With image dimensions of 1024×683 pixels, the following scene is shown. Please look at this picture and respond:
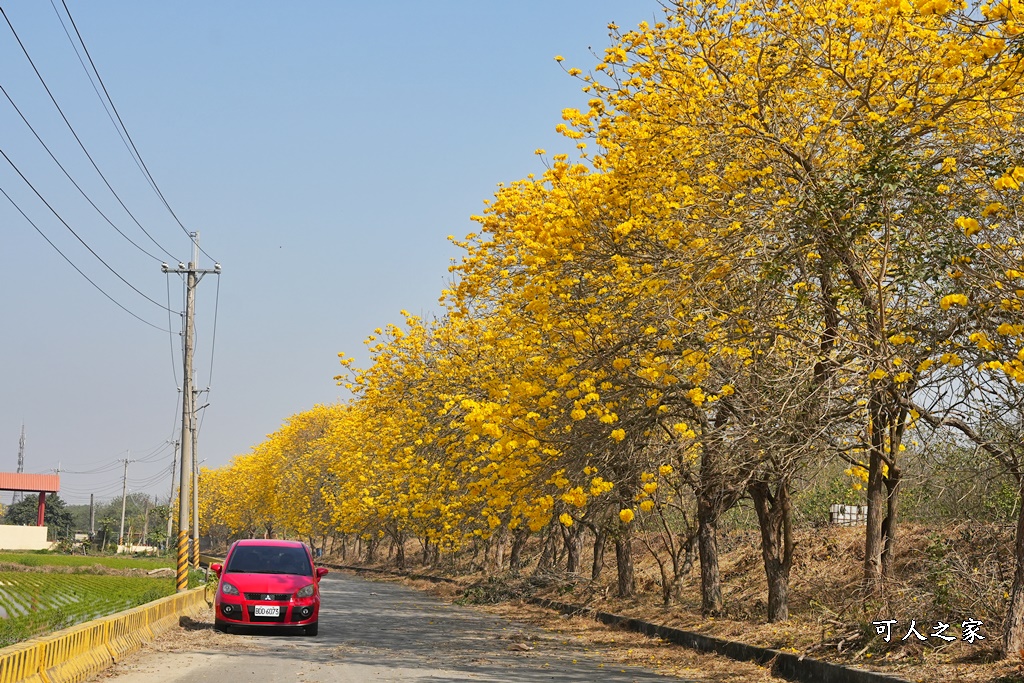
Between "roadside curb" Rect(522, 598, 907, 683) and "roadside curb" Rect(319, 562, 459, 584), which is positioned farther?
"roadside curb" Rect(319, 562, 459, 584)

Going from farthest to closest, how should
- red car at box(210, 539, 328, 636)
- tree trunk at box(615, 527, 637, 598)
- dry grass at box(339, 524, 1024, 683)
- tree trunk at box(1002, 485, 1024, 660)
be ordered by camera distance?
tree trunk at box(615, 527, 637, 598) < red car at box(210, 539, 328, 636) < dry grass at box(339, 524, 1024, 683) < tree trunk at box(1002, 485, 1024, 660)

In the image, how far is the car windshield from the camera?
1792 cm

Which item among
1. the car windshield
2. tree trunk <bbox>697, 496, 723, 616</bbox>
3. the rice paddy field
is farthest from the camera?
tree trunk <bbox>697, 496, 723, 616</bbox>

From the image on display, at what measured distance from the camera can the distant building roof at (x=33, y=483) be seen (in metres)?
79.0

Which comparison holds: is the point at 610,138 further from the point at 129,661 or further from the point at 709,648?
the point at 129,661

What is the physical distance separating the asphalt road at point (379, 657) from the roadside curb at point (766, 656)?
56.4 inches

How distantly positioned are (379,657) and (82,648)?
12.8 feet

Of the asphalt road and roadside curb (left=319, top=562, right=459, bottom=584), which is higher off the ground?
the asphalt road

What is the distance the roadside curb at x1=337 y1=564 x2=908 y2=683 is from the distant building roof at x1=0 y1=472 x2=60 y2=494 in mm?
67788

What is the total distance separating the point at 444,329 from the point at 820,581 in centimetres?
1221

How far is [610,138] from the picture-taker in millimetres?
14367

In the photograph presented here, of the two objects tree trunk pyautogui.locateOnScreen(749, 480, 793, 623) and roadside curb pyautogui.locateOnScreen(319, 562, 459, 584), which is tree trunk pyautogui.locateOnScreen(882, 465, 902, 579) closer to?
tree trunk pyautogui.locateOnScreen(749, 480, 793, 623)

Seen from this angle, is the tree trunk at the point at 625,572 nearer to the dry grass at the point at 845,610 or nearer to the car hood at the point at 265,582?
the dry grass at the point at 845,610

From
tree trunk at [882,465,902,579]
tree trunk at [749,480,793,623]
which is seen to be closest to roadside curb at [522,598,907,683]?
tree trunk at [749,480,793,623]
